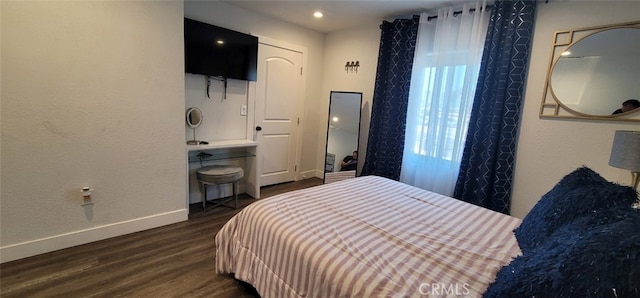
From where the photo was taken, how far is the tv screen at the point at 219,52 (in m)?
2.79

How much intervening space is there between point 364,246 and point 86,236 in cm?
233

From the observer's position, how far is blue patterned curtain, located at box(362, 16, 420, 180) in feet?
10.4

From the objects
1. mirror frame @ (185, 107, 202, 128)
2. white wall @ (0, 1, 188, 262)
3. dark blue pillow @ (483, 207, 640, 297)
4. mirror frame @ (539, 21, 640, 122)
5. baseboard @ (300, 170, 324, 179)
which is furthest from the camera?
baseboard @ (300, 170, 324, 179)

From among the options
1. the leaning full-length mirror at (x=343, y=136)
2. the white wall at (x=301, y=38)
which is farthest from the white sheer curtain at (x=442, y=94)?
the white wall at (x=301, y=38)

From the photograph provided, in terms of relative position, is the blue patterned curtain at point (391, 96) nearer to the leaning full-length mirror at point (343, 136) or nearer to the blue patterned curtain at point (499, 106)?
the leaning full-length mirror at point (343, 136)

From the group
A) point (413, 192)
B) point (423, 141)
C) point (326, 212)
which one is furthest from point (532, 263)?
point (423, 141)

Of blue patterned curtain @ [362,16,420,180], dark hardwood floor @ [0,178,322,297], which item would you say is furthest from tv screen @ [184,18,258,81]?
dark hardwood floor @ [0,178,322,297]

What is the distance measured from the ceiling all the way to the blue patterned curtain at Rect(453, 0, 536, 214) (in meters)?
0.55

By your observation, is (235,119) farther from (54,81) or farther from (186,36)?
(54,81)

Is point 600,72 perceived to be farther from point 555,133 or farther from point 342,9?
point 342,9

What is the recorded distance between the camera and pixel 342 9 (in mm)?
3111

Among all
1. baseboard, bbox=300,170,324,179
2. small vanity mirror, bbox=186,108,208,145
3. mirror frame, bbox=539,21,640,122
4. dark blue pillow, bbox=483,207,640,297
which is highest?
mirror frame, bbox=539,21,640,122

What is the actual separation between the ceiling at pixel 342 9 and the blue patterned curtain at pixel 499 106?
0.55 metres

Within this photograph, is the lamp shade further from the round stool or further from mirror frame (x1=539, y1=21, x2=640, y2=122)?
the round stool
